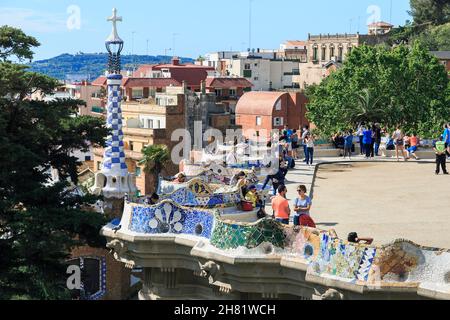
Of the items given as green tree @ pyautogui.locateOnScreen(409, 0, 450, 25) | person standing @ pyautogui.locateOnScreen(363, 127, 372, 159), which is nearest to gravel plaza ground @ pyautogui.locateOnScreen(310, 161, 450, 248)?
person standing @ pyautogui.locateOnScreen(363, 127, 372, 159)

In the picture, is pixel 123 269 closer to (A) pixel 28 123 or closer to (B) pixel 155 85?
(A) pixel 28 123

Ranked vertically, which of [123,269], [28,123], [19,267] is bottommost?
[123,269]

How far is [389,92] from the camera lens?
57.4 m

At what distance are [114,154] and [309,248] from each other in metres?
15.5

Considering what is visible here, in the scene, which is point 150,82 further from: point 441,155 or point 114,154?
point 441,155

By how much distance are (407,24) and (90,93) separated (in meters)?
43.4

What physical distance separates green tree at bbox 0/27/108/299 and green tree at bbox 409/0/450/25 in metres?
106

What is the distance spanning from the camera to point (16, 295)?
68.5 ft

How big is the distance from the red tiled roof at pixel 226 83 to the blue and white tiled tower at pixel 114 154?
2563 inches

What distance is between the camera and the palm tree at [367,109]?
5538cm

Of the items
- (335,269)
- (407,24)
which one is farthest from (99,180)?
(407,24)

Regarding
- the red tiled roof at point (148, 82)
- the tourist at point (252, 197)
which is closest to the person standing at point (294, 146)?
the tourist at point (252, 197)

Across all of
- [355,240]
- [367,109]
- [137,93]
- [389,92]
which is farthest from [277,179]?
[137,93]

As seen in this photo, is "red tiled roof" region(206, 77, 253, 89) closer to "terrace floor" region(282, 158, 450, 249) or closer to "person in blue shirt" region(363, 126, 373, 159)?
"person in blue shirt" region(363, 126, 373, 159)
